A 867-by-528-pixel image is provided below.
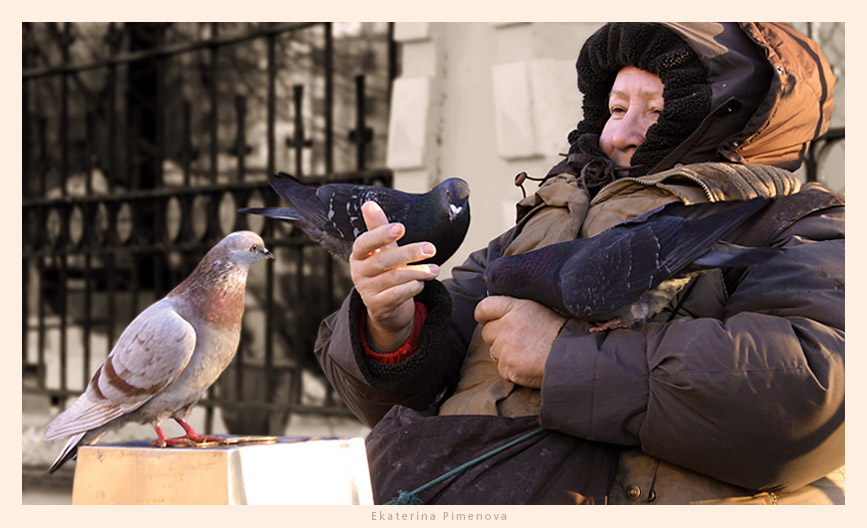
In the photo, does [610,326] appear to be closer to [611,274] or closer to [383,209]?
[611,274]

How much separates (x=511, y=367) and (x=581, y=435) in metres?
0.20

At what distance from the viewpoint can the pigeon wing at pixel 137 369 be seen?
5.08ft

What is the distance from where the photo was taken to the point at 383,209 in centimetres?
217

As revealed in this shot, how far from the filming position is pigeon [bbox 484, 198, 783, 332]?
1.66 meters

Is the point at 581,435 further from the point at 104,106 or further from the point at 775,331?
the point at 104,106

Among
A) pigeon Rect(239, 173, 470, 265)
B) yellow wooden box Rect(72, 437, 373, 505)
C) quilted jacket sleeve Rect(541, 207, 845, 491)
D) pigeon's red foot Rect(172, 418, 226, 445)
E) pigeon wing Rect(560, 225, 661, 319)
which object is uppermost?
pigeon Rect(239, 173, 470, 265)

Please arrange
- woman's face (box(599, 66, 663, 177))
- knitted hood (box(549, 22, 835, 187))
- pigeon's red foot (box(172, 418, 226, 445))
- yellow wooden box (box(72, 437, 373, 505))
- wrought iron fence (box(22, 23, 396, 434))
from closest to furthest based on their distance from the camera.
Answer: yellow wooden box (box(72, 437, 373, 505)), pigeon's red foot (box(172, 418, 226, 445)), knitted hood (box(549, 22, 835, 187)), woman's face (box(599, 66, 663, 177)), wrought iron fence (box(22, 23, 396, 434))

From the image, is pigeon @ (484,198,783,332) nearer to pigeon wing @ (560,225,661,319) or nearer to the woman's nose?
pigeon wing @ (560,225,661,319)

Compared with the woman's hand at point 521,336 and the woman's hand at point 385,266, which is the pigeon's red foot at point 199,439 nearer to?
the woman's hand at point 385,266

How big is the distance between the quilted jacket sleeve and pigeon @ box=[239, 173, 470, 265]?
514mm

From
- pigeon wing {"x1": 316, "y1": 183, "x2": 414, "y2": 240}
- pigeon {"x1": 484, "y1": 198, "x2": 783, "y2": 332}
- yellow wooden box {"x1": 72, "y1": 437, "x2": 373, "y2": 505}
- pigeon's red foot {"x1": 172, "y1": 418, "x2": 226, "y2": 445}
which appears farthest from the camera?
pigeon wing {"x1": 316, "y1": 183, "x2": 414, "y2": 240}

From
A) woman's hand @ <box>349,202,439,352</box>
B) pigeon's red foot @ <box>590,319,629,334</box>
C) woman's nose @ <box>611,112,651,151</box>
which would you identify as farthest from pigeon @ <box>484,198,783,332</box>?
woman's nose @ <box>611,112,651,151</box>

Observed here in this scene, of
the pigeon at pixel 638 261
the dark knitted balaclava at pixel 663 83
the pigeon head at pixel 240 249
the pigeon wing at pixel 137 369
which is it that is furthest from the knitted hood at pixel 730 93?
the pigeon wing at pixel 137 369

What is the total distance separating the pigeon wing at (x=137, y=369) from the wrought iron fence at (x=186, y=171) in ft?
9.83
